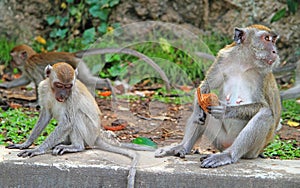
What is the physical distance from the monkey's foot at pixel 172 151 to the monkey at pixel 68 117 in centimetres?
21

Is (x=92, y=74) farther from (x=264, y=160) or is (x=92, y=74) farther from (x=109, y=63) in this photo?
(x=264, y=160)

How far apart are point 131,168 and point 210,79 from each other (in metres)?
1.40

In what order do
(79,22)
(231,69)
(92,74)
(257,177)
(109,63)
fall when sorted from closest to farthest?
1. (257,177)
2. (231,69)
3. (92,74)
4. (109,63)
5. (79,22)

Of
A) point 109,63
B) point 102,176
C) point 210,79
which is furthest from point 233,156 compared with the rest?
point 109,63

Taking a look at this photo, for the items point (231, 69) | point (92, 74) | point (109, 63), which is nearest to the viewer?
point (231, 69)

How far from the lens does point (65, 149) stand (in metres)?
6.20

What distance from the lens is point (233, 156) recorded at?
19.5 feet

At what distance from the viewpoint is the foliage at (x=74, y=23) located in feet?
42.5

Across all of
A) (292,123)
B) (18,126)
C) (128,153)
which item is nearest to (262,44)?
(128,153)

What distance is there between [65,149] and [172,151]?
111cm

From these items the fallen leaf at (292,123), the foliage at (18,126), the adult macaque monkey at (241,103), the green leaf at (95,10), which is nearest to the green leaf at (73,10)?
the green leaf at (95,10)

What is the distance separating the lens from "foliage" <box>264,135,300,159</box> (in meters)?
7.26

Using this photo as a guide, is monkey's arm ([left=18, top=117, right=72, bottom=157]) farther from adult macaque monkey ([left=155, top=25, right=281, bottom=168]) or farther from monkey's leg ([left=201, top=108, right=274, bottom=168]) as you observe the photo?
monkey's leg ([left=201, top=108, right=274, bottom=168])

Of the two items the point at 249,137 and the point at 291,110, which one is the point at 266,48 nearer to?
the point at 249,137
